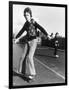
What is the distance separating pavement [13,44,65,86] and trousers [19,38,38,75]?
4cm

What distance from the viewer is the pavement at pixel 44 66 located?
2061mm

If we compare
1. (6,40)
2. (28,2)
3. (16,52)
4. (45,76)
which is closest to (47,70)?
(45,76)

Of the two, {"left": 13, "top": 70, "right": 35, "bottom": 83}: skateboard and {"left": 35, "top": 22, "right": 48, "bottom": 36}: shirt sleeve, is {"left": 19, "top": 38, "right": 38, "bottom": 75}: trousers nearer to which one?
{"left": 13, "top": 70, "right": 35, "bottom": 83}: skateboard

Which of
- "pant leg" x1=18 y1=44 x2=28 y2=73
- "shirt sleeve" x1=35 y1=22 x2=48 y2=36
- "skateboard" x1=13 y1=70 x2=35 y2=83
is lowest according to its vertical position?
"skateboard" x1=13 y1=70 x2=35 y2=83

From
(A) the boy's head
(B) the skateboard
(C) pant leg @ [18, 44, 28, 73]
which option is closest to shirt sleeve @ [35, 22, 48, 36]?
(A) the boy's head

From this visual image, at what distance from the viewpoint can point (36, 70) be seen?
212 cm

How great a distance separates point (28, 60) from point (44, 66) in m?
0.20

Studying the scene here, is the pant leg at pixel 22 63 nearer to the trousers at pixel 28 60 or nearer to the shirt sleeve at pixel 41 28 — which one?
the trousers at pixel 28 60

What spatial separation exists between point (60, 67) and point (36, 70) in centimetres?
29

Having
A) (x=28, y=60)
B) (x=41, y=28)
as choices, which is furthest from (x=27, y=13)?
(x=28, y=60)

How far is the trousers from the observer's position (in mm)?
2092

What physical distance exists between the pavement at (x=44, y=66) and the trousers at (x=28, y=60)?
0.13 feet

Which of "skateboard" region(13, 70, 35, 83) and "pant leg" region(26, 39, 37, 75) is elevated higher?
"pant leg" region(26, 39, 37, 75)

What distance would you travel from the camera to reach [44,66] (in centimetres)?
215
